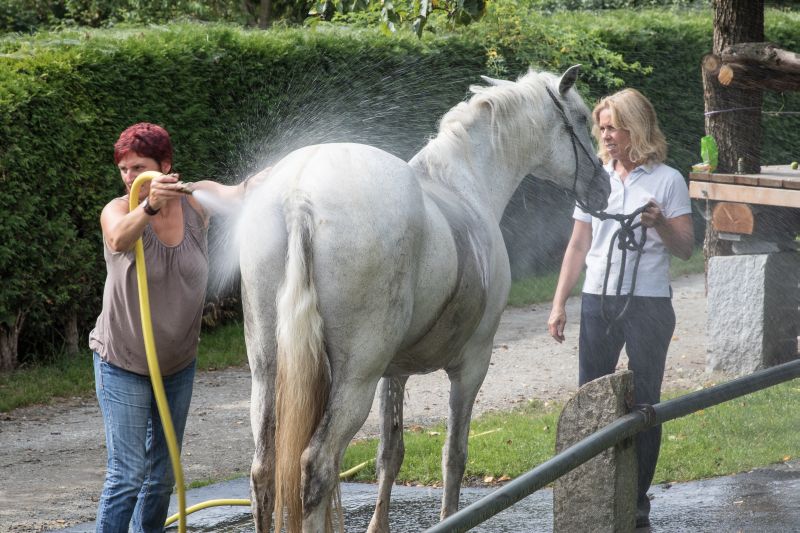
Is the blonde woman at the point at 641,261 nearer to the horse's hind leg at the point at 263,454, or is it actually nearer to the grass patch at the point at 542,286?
the horse's hind leg at the point at 263,454

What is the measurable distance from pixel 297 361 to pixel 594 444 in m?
1.04

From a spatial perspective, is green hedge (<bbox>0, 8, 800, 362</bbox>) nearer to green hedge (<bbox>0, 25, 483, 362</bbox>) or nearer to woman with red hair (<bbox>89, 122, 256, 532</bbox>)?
green hedge (<bbox>0, 25, 483, 362</bbox>)

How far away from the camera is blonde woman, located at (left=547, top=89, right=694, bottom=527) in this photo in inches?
194

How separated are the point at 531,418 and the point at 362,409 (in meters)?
3.74

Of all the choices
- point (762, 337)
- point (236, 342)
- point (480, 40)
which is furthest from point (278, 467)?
point (480, 40)

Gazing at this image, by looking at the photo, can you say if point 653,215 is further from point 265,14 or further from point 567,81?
point 265,14

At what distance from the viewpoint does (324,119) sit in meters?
10.7

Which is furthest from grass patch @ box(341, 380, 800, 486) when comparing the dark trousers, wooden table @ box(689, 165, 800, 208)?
wooden table @ box(689, 165, 800, 208)

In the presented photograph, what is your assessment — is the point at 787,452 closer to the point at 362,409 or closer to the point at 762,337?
the point at 762,337

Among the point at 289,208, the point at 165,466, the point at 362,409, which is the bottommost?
the point at 165,466

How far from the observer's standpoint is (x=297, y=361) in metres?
3.65

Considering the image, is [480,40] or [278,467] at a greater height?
[480,40]

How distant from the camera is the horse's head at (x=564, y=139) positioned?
16.5ft

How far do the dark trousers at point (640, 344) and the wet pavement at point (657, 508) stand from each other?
1.33 feet
